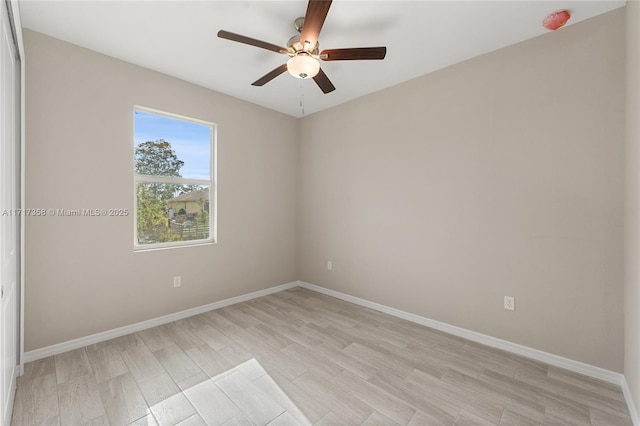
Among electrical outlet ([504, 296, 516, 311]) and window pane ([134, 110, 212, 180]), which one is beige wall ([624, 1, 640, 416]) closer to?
electrical outlet ([504, 296, 516, 311])

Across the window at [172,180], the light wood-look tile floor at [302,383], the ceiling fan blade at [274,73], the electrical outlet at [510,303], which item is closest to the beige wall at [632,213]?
the light wood-look tile floor at [302,383]

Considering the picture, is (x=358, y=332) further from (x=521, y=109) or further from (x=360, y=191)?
(x=521, y=109)

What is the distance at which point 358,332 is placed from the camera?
2.84 metres

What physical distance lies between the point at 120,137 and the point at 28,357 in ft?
6.57

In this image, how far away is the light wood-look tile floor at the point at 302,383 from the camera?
1705 millimetres

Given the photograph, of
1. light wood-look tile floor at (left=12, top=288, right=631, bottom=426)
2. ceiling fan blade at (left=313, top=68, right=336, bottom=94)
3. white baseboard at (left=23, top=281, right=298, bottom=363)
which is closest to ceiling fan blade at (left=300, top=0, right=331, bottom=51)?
ceiling fan blade at (left=313, top=68, right=336, bottom=94)

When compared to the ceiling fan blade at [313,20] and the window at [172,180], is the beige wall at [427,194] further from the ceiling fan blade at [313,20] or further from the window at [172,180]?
the ceiling fan blade at [313,20]

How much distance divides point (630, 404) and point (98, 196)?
435 centimetres

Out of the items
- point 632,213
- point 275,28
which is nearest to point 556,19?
point 632,213

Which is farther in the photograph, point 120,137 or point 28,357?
point 120,137

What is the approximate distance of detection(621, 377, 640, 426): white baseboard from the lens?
5.33 ft

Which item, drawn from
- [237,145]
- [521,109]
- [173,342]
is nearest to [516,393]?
[521,109]

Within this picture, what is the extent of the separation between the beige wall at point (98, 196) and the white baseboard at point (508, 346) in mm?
1984

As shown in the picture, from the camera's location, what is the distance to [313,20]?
67.9 inches
